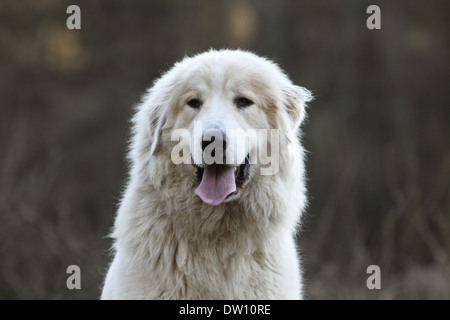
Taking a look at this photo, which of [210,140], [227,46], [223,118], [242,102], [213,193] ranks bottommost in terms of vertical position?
[213,193]

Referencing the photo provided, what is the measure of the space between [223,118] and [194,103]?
0.34m

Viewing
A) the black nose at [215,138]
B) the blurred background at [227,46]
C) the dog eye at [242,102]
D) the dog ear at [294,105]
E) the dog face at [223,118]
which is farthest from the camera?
the blurred background at [227,46]

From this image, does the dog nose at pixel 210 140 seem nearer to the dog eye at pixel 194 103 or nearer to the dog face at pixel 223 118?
the dog face at pixel 223 118

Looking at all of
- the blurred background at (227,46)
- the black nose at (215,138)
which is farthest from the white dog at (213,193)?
the blurred background at (227,46)

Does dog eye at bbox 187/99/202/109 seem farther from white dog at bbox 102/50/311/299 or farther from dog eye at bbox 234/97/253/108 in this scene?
dog eye at bbox 234/97/253/108

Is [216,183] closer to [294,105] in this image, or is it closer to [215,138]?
[215,138]

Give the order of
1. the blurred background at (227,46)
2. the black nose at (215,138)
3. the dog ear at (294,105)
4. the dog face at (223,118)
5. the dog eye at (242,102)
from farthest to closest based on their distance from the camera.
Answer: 1. the blurred background at (227,46)
2. the dog ear at (294,105)
3. the dog eye at (242,102)
4. the dog face at (223,118)
5. the black nose at (215,138)

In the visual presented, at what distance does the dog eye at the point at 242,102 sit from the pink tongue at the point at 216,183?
44cm

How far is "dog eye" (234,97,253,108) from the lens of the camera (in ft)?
13.8

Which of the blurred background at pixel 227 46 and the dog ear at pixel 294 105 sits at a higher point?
the blurred background at pixel 227 46

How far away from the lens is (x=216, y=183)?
4.07m

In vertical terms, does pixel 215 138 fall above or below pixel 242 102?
below

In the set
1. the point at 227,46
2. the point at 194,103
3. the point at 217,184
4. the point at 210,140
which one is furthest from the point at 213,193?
the point at 227,46

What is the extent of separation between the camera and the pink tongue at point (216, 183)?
13.3 ft
